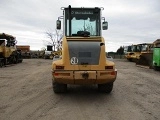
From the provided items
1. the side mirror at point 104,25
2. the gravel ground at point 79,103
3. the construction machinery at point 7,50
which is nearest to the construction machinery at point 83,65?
the gravel ground at point 79,103

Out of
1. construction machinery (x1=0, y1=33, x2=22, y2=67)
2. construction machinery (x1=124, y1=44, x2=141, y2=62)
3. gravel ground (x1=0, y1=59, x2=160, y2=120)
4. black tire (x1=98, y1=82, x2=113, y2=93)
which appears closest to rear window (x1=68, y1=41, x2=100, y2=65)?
gravel ground (x1=0, y1=59, x2=160, y2=120)

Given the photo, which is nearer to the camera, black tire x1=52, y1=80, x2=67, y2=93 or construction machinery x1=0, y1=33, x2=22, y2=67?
black tire x1=52, y1=80, x2=67, y2=93

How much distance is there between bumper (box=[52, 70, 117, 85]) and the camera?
952cm

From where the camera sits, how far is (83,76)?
31.2 ft

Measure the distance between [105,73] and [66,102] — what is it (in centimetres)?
150

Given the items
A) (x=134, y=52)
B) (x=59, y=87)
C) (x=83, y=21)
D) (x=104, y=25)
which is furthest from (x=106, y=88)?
(x=134, y=52)

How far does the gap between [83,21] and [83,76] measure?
2.86 metres

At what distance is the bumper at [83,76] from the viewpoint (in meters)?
9.52

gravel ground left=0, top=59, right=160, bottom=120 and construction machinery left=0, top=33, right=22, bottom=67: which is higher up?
construction machinery left=0, top=33, right=22, bottom=67

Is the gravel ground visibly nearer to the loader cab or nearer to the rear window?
the rear window

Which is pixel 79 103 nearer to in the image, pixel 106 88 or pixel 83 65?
pixel 83 65

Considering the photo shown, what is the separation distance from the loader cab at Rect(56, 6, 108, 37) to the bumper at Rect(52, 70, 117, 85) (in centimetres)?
230

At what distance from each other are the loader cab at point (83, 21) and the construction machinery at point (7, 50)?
1717cm

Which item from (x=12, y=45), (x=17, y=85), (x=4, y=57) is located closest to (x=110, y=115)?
(x=17, y=85)
